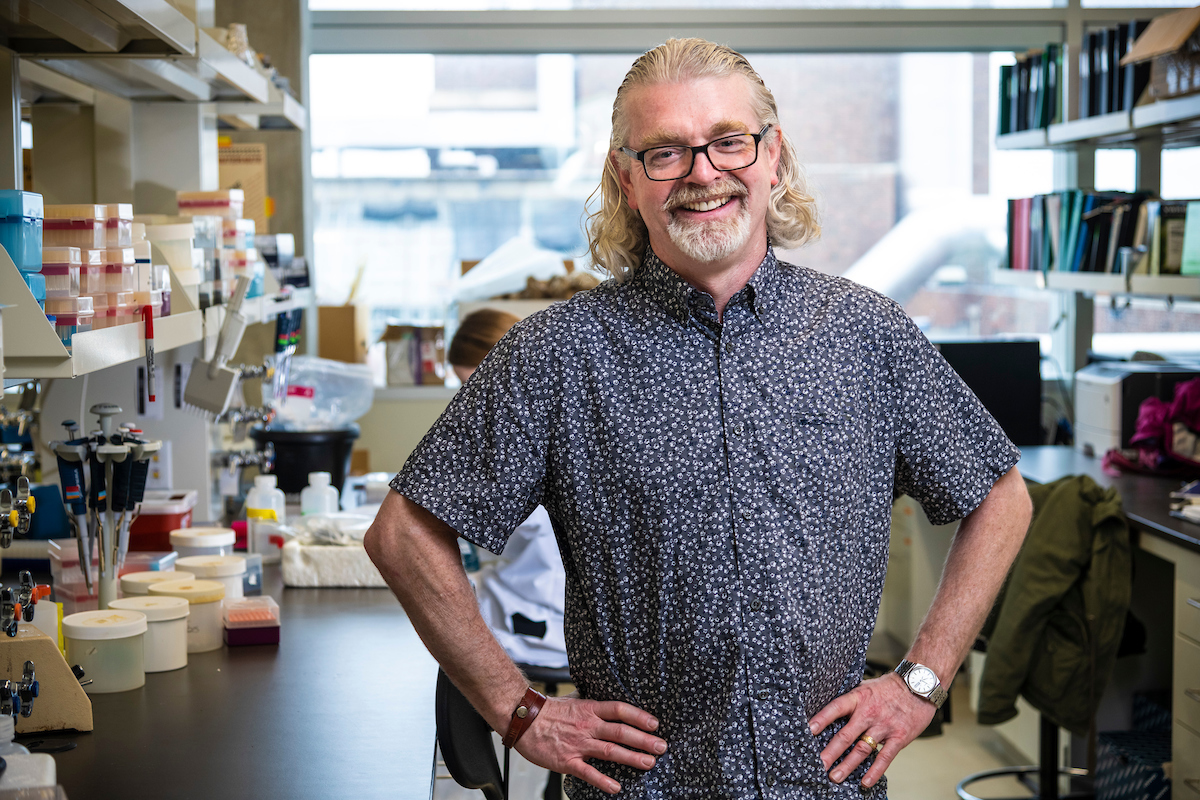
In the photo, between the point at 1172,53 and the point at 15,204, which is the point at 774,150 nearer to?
A: the point at 15,204

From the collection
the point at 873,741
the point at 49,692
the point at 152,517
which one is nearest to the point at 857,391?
the point at 873,741

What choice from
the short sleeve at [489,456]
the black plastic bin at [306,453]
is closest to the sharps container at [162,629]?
the short sleeve at [489,456]

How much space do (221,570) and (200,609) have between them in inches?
6.8

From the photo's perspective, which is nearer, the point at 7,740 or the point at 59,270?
the point at 7,740

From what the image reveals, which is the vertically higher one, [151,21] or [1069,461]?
[151,21]

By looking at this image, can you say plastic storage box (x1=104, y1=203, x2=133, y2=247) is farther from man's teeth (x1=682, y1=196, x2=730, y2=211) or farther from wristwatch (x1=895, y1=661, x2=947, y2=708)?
wristwatch (x1=895, y1=661, x2=947, y2=708)

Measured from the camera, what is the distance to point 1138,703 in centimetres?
309

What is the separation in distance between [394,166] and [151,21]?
2.96 meters

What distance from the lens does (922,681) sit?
1.45 meters

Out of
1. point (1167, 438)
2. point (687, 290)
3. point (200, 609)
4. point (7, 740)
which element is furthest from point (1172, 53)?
point (7, 740)

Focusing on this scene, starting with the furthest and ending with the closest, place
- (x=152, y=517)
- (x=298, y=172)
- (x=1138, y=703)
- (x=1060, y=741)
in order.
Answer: (x=298, y=172) → (x=1060, y=741) → (x=1138, y=703) → (x=152, y=517)

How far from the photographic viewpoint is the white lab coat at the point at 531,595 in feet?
8.30

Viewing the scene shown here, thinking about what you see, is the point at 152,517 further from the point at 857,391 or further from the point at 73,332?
the point at 857,391

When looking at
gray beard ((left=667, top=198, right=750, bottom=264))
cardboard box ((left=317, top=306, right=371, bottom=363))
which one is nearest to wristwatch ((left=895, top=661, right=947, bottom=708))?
gray beard ((left=667, top=198, right=750, bottom=264))
